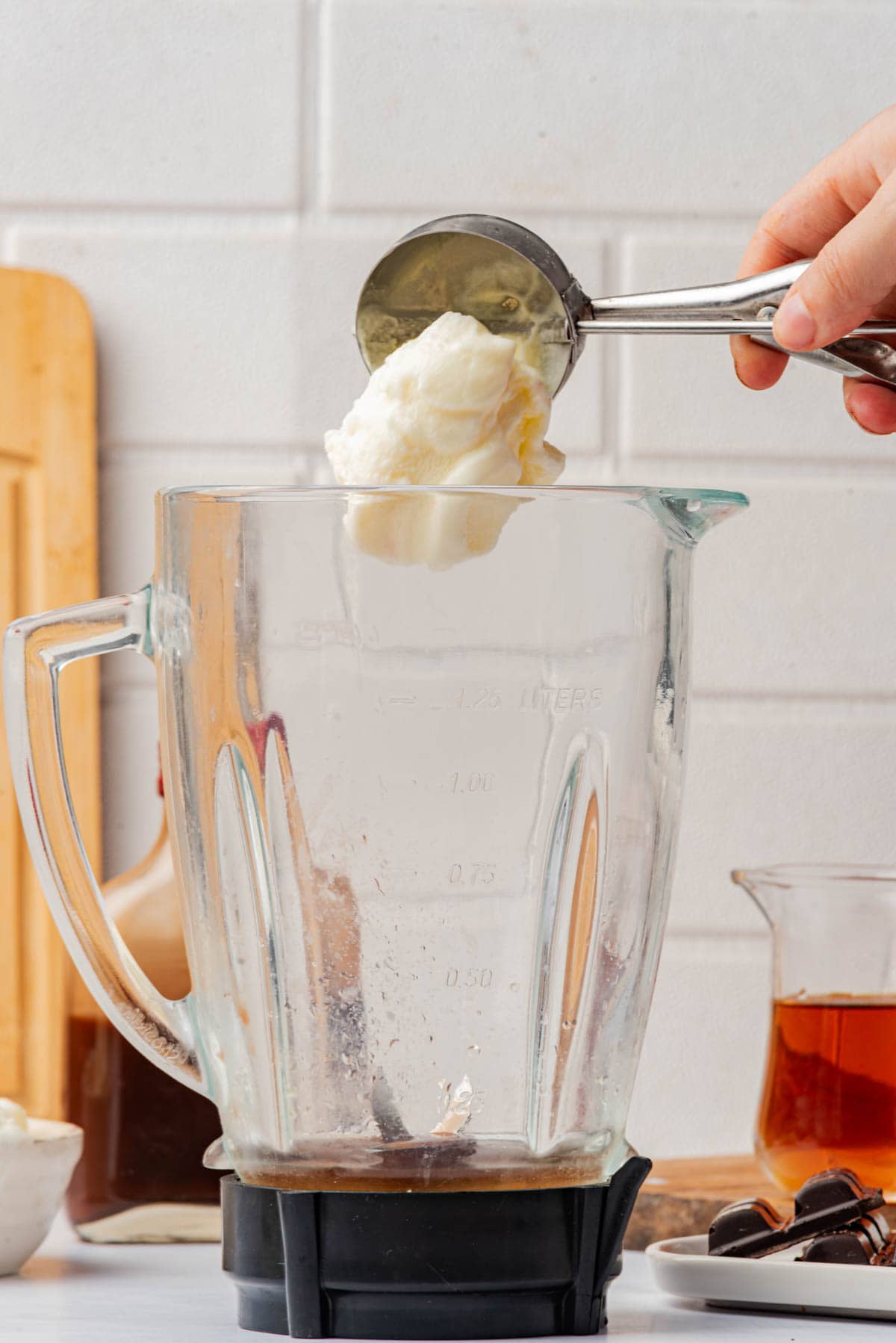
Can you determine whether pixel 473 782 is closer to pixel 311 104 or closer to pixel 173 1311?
pixel 173 1311

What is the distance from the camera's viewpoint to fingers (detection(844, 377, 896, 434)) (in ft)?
2.08

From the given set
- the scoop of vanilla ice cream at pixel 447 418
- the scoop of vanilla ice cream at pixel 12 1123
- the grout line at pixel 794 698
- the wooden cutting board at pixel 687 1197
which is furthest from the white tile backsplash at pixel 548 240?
the scoop of vanilla ice cream at pixel 447 418

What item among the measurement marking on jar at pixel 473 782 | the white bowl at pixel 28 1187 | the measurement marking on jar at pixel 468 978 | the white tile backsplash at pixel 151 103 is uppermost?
the white tile backsplash at pixel 151 103

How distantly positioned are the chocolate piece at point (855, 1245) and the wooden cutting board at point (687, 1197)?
0.32 feet

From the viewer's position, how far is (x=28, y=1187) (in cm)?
54

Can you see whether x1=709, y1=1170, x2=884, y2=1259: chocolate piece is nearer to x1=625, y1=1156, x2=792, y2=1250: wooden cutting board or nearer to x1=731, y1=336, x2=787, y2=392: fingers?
x1=625, y1=1156, x2=792, y2=1250: wooden cutting board

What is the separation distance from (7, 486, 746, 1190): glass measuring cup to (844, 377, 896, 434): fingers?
0.76ft

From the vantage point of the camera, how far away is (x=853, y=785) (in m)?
0.79

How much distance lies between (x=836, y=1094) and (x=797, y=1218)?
95 mm

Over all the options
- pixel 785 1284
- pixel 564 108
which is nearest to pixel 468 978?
pixel 785 1284

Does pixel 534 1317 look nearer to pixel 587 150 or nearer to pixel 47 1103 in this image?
pixel 47 1103

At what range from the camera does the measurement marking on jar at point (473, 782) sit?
0.41 metres

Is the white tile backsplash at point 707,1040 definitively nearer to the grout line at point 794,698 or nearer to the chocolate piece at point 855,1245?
the grout line at point 794,698

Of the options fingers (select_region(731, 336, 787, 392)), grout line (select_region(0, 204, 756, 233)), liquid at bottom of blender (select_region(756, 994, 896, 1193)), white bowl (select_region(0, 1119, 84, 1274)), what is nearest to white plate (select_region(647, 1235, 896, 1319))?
liquid at bottom of blender (select_region(756, 994, 896, 1193))
